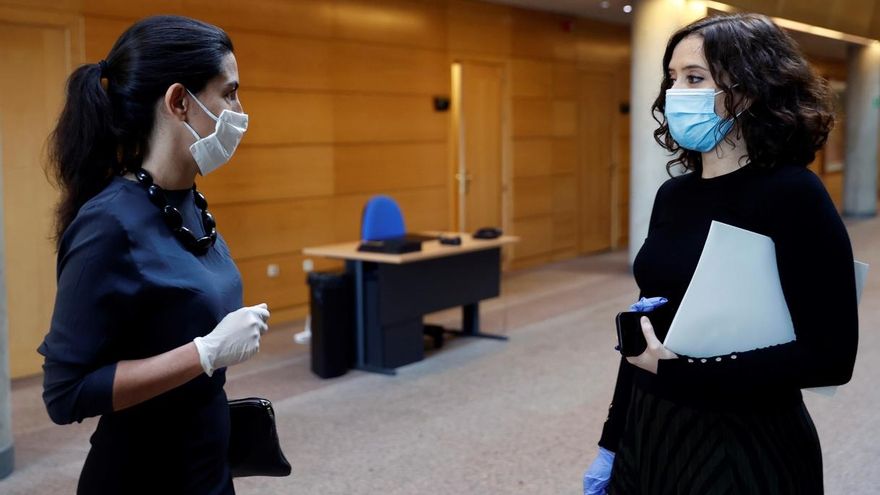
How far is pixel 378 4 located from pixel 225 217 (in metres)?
2.71

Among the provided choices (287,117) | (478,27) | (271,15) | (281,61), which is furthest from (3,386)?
(478,27)

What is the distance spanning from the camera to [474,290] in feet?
22.6

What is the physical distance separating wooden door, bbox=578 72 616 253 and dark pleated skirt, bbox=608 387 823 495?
10608 millimetres

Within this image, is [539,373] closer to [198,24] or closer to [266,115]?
[266,115]

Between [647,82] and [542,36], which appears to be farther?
[542,36]

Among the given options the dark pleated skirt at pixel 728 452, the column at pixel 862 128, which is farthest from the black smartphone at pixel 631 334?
the column at pixel 862 128

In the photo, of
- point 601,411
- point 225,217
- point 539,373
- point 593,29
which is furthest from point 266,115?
point 593,29

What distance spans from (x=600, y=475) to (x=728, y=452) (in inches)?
15.0

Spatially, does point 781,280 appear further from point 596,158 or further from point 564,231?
point 596,158

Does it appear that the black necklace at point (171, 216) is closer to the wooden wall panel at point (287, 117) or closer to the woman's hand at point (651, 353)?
the woman's hand at point (651, 353)

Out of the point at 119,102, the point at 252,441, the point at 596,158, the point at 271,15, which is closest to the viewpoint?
the point at 119,102

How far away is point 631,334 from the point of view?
5.63ft

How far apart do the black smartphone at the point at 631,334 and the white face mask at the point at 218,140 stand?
2.74 ft

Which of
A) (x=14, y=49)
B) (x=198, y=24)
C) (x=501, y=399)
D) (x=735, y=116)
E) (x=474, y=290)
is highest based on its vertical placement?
(x=14, y=49)
